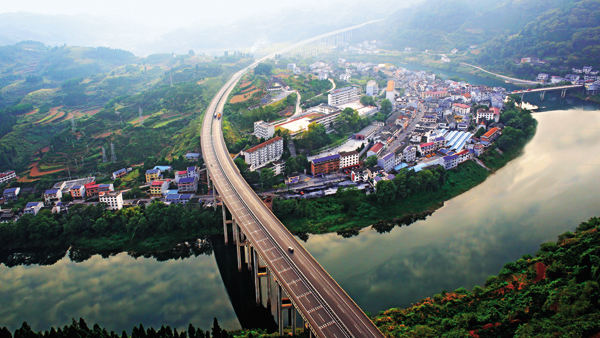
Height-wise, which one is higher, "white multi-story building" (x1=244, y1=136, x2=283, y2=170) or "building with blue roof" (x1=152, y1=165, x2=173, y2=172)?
"white multi-story building" (x1=244, y1=136, x2=283, y2=170)

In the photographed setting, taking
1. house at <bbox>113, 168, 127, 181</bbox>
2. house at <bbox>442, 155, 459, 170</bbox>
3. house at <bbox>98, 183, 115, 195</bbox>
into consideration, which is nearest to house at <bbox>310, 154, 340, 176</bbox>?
house at <bbox>442, 155, 459, 170</bbox>

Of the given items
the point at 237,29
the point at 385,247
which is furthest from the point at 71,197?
the point at 237,29

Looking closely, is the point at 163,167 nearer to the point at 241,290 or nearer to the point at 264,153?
the point at 264,153

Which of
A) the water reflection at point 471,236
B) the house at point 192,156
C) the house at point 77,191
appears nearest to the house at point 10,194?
the house at point 77,191

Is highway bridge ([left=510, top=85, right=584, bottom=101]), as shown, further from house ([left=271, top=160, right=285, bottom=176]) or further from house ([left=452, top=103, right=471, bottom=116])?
house ([left=271, top=160, right=285, bottom=176])

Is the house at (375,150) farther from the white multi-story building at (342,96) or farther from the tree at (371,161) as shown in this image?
the white multi-story building at (342,96)

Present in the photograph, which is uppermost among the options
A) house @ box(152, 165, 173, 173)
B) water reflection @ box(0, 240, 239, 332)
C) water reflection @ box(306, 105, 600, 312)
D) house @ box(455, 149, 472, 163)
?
house @ box(455, 149, 472, 163)

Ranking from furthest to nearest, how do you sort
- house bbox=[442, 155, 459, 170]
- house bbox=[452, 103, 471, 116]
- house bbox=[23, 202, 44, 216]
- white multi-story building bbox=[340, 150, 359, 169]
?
house bbox=[452, 103, 471, 116] → white multi-story building bbox=[340, 150, 359, 169] → house bbox=[442, 155, 459, 170] → house bbox=[23, 202, 44, 216]
